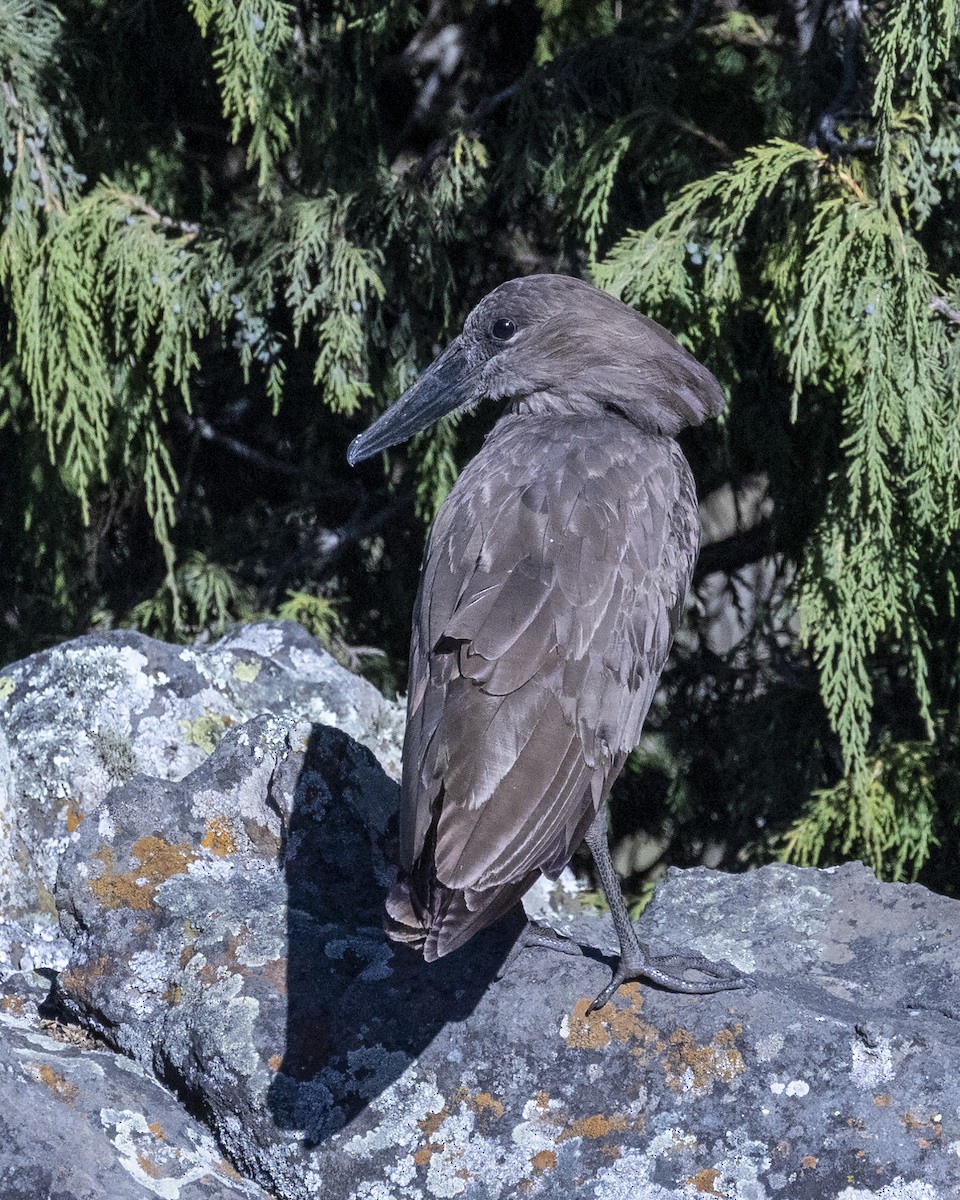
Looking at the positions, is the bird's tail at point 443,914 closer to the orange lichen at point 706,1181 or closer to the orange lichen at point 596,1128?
the orange lichen at point 596,1128

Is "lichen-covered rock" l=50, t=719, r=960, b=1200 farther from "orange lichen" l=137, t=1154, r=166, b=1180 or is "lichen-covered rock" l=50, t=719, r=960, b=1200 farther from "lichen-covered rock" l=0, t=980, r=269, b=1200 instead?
"orange lichen" l=137, t=1154, r=166, b=1180

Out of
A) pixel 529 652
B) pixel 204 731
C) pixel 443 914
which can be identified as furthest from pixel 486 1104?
pixel 204 731

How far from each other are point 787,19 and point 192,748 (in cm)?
301

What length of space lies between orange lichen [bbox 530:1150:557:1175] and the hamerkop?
311 mm

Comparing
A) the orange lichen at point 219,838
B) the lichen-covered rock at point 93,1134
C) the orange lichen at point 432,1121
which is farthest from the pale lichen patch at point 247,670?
the orange lichen at point 432,1121

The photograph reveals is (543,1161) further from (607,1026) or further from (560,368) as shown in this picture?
(560,368)

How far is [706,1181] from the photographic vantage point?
215cm

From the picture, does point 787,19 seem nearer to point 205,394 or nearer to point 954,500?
point 954,500

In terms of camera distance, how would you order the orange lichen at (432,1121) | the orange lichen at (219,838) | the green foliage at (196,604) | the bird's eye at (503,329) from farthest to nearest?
the green foliage at (196,604), the bird's eye at (503,329), the orange lichen at (219,838), the orange lichen at (432,1121)

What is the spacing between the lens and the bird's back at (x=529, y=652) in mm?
2301

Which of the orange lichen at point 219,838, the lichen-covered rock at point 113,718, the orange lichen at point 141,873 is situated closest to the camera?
the orange lichen at point 141,873

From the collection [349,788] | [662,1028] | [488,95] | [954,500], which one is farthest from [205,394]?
[662,1028]

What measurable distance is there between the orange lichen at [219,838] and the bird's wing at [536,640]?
1.85ft

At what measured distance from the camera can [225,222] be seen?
4.20 metres
